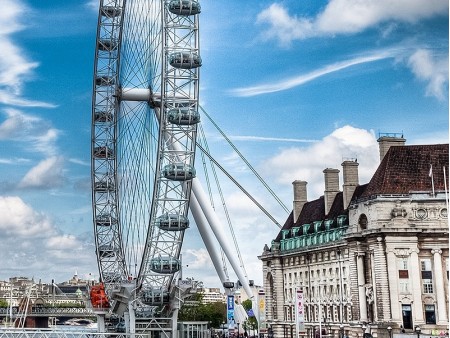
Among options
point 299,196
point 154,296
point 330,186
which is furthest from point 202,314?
point 154,296

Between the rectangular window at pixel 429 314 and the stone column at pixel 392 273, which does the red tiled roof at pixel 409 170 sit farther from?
the rectangular window at pixel 429 314

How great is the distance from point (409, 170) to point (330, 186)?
15.1m

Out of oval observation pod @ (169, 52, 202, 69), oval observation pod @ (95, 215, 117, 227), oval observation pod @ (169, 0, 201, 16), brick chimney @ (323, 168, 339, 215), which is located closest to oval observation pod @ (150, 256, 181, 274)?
oval observation pod @ (169, 52, 202, 69)

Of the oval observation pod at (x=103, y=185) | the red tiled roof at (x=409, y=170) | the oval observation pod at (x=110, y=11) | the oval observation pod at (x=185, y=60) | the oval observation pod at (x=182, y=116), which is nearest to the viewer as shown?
the oval observation pod at (x=185, y=60)

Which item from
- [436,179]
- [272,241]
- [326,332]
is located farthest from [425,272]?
[272,241]

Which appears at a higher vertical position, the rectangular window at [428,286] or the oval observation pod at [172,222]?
the oval observation pod at [172,222]

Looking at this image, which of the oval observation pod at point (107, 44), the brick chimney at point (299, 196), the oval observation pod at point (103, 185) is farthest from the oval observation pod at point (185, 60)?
the brick chimney at point (299, 196)

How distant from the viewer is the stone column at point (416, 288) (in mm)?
69500

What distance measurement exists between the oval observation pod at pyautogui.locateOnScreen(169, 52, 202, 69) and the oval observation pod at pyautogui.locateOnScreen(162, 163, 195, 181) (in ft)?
22.0

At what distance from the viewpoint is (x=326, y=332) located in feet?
273

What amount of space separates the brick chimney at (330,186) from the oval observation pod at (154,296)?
32.2 meters

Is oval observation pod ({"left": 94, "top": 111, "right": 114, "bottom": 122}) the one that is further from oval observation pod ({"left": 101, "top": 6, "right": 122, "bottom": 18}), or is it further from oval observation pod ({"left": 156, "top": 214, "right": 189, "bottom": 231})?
oval observation pod ({"left": 156, "top": 214, "right": 189, "bottom": 231})

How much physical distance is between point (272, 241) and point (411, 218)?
30.8 m

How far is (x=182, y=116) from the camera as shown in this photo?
5606 centimetres
